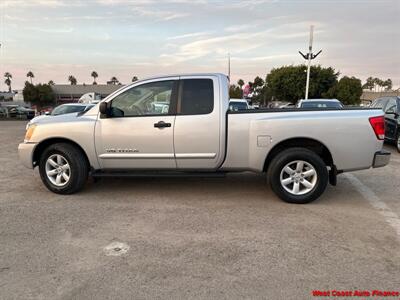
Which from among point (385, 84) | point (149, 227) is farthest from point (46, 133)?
point (385, 84)


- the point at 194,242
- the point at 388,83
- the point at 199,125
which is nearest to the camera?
the point at 194,242

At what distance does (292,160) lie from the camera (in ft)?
15.4

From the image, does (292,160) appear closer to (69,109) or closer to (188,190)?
(188,190)

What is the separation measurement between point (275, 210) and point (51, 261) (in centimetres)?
294

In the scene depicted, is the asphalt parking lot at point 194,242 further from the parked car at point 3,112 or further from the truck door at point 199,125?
the parked car at point 3,112

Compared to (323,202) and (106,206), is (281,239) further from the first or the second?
(106,206)

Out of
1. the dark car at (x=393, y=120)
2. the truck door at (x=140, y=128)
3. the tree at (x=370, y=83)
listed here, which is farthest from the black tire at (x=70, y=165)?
the tree at (x=370, y=83)

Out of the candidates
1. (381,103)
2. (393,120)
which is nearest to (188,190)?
(393,120)

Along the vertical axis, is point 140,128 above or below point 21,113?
above

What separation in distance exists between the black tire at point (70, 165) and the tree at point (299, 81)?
47.9m

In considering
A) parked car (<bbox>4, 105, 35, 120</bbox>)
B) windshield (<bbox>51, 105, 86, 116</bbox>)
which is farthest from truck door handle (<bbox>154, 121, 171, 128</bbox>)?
parked car (<bbox>4, 105, 35, 120</bbox>)

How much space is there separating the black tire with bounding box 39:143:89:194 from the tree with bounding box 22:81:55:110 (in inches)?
2631

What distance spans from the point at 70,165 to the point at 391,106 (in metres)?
9.87

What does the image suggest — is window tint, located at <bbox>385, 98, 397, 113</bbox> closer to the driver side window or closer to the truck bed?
the truck bed
